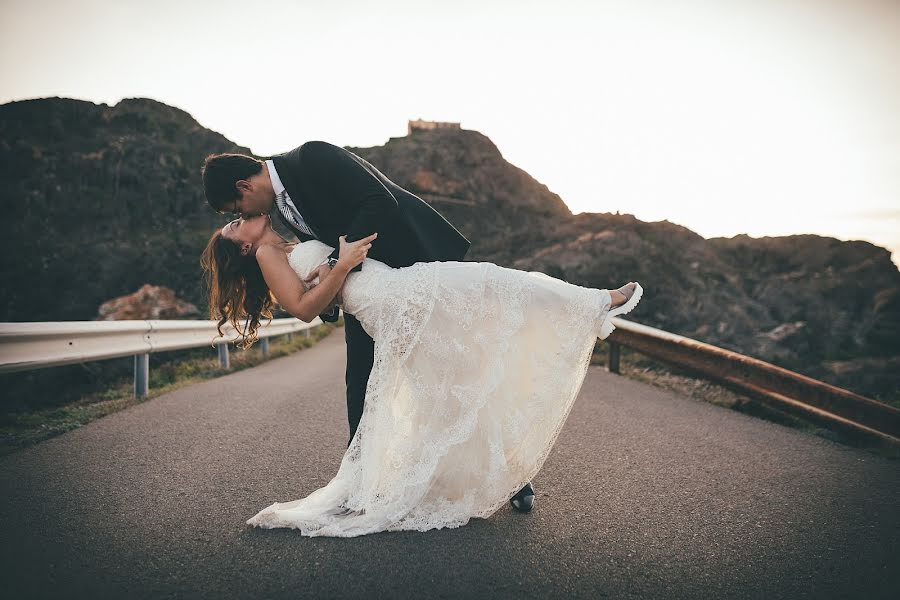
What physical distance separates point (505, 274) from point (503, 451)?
0.97 meters

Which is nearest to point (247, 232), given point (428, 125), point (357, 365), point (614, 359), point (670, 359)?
→ point (357, 365)

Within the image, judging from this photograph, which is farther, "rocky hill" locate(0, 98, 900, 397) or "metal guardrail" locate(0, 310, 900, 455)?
"rocky hill" locate(0, 98, 900, 397)

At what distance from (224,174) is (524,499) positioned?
246 centimetres

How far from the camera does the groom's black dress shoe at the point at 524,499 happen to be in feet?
9.36

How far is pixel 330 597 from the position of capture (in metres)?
1.88

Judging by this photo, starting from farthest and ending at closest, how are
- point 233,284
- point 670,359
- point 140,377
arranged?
point 670,359, point 140,377, point 233,284

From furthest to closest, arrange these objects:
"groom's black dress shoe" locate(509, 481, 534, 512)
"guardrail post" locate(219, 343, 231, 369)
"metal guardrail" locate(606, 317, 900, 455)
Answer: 1. "guardrail post" locate(219, 343, 231, 369)
2. "metal guardrail" locate(606, 317, 900, 455)
3. "groom's black dress shoe" locate(509, 481, 534, 512)

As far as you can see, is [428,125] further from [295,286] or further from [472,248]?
[295,286]

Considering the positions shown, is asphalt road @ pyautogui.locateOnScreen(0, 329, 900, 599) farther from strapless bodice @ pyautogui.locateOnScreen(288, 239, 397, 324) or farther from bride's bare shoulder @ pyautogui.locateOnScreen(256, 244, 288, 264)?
bride's bare shoulder @ pyautogui.locateOnScreen(256, 244, 288, 264)

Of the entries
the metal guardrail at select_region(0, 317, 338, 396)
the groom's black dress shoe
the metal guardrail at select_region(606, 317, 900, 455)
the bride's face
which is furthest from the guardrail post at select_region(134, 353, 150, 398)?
the metal guardrail at select_region(606, 317, 900, 455)

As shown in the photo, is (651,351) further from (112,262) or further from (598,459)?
(112,262)

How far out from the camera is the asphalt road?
78.7 inches

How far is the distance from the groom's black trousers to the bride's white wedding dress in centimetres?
32

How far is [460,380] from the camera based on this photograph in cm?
285
